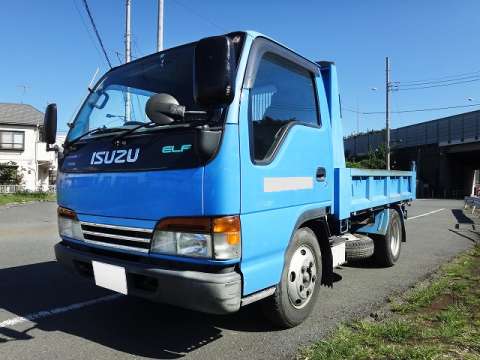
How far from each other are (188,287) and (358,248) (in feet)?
10.6

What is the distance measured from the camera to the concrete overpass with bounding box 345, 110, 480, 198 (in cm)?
4438

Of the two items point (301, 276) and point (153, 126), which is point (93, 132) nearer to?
point (153, 126)

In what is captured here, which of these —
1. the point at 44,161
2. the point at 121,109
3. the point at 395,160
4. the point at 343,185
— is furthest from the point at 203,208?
the point at 395,160

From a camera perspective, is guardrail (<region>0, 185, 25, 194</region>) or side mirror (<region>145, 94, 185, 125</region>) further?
guardrail (<region>0, 185, 25, 194</region>)

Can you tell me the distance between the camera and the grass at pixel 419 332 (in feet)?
11.6

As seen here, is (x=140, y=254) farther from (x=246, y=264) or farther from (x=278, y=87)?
(x=278, y=87)

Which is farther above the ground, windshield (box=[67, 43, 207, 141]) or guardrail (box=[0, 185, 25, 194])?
windshield (box=[67, 43, 207, 141])

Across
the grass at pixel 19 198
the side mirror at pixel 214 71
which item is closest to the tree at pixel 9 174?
the grass at pixel 19 198

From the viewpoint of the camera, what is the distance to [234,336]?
4.02 m

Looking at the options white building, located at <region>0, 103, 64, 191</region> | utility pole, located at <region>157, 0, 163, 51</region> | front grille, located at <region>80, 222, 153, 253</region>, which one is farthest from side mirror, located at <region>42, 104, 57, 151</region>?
white building, located at <region>0, 103, 64, 191</region>

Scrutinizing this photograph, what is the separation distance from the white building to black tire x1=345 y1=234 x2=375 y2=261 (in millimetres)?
38639

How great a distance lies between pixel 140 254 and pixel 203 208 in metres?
0.67

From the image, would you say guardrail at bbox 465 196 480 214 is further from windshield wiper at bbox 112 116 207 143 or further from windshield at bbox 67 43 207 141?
windshield wiper at bbox 112 116 207 143

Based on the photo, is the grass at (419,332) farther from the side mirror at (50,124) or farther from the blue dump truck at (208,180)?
the side mirror at (50,124)
